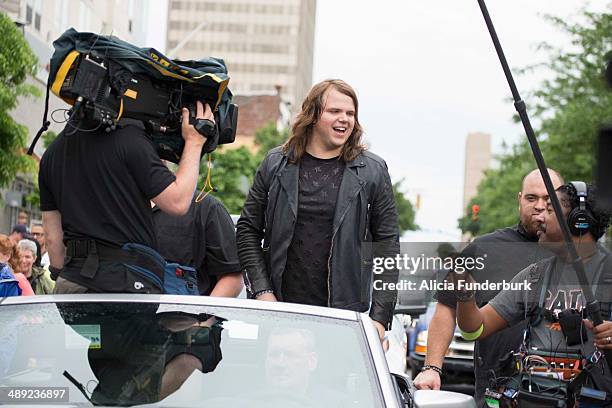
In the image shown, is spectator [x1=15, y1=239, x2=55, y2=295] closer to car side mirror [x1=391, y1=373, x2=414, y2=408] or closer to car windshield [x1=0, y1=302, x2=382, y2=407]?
car side mirror [x1=391, y1=373, x2=414, y2=408]

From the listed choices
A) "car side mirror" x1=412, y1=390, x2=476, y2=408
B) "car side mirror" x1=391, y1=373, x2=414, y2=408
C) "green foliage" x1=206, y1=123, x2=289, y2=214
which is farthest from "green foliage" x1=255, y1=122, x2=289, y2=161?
"car side mirror" x1=412, y1=390, x2=476, y2=408

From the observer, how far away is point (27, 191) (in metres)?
38.7

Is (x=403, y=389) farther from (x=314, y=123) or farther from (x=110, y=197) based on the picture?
(x=314, y=123)

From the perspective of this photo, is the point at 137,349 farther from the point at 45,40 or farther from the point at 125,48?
the point at 45,40

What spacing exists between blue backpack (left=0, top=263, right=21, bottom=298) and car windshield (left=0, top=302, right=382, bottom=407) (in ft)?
14.5

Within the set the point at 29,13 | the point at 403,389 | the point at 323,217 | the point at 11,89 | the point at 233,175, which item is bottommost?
the point at 403,389

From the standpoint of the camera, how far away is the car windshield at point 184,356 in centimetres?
433

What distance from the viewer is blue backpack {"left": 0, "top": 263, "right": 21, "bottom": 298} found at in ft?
30.0

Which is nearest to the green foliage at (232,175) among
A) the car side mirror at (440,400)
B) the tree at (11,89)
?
the tree at (11,89)

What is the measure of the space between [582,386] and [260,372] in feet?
5.26

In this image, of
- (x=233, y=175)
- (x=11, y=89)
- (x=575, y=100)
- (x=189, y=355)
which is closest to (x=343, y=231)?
(x=189, y=355)

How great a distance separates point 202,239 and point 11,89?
56.0 feet

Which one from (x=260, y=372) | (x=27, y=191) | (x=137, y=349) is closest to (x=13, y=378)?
(x=137, y=349)

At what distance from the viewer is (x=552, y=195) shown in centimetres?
515
